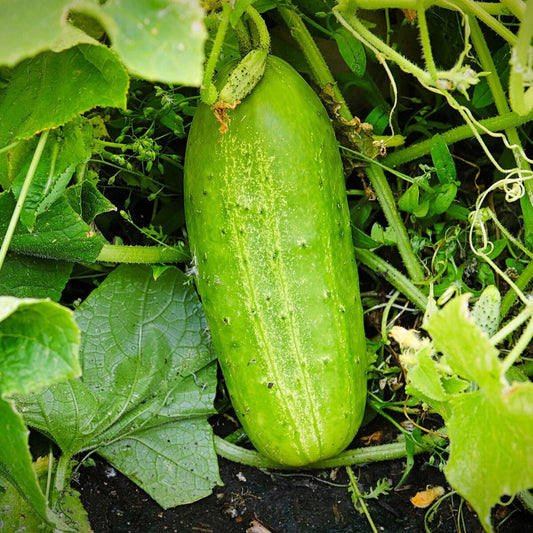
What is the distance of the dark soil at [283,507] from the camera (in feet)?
4.20

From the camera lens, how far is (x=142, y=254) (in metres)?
1.31

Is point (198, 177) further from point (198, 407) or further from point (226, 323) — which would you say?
point (198, 407)

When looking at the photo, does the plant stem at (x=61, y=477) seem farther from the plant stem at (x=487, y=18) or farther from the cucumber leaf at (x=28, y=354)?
the plant stem at (x=487, y=18)

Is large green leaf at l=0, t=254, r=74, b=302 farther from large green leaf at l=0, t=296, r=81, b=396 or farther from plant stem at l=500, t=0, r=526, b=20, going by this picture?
plant stem at l=500, t=0, r=526, b=20

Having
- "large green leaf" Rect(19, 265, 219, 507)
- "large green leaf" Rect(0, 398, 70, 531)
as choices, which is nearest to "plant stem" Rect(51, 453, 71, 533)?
"large green leaf" Rect(19, 265, 219, 507)

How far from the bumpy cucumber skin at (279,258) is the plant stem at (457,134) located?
0.18m

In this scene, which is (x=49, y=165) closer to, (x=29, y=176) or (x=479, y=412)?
(x=29, y=176)

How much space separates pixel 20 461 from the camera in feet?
2.97

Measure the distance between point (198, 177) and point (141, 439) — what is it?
0.55m

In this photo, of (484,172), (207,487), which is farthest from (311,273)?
(484,172)

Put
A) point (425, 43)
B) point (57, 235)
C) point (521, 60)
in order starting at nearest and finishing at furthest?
point (521, 60) → point (425, 43) → point (57, 235)

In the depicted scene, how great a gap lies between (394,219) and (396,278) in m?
0.11

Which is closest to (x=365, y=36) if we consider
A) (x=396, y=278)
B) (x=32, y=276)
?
(x=396, y=278)

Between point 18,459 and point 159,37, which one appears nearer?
point 159,37
